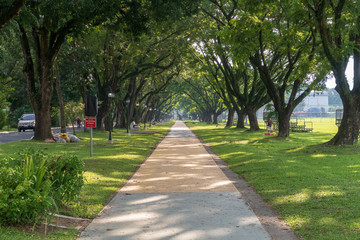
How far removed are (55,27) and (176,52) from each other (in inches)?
568

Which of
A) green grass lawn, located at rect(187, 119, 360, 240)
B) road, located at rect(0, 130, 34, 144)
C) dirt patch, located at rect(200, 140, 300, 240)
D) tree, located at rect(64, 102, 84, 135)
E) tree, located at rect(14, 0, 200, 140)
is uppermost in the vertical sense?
tree, located at rect(14, 0, 200, 140)

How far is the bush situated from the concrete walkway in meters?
0.71

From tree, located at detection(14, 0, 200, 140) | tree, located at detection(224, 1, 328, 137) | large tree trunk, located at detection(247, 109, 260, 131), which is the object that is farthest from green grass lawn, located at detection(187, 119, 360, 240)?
large tree trunk, located at detection(247, 109, 260, 131)

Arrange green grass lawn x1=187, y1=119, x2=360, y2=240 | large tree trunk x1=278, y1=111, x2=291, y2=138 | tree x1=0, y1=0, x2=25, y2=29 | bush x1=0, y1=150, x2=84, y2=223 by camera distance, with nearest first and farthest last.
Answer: bush x1=0, y1=150, x2=84, y2=223
green grass lawn x1=187, y1=119, x2=360, y2=240
tree x1=0, y1=0, x2=25, y2=29
large tree trunk x1=278, y1=111, x2=291, y2=138

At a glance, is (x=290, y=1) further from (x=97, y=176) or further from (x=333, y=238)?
(x=333, y=238)

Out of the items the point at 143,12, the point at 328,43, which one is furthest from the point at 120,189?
the point at 328,43

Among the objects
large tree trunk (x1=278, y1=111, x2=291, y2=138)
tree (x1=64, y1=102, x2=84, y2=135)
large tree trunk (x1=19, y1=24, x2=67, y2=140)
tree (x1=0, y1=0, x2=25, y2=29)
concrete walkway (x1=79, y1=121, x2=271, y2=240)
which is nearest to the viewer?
concrete walkway (x1=79, y1=121, x2=271, y2=240)

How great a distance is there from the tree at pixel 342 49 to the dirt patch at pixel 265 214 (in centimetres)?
780

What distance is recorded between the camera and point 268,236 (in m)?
5.23

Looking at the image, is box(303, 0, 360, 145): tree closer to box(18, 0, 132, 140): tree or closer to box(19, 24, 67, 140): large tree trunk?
box(18, 0, 132, 140): tree

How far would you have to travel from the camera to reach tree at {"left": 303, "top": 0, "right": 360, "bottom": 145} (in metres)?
15.0

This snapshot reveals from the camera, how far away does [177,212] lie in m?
6.49

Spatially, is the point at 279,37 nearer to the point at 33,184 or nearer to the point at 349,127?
the point at 349,127

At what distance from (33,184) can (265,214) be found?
12.2ft
